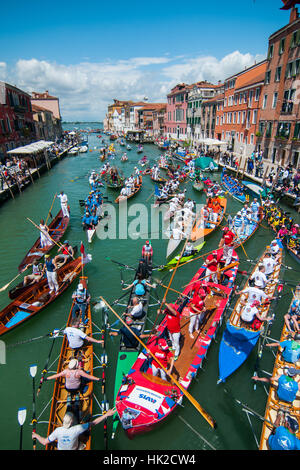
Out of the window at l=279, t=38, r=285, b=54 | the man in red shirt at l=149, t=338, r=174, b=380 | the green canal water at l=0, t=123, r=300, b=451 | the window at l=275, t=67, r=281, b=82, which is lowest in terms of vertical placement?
the green canal water at l=0, t=123, r=300, b=451

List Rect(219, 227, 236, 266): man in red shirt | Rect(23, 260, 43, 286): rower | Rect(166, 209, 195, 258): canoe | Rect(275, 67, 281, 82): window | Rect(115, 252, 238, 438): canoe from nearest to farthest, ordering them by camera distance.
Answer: Rect(115, 252, 238, 438): canoe, Rect(23, 260, 43, 286): rower, Rect(219, 227, 236, 266): man in red shirt, Rect(166, 209, 195, 258): canoe, Rect(275, 67, 281, 82): window

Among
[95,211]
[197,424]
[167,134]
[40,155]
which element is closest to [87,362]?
[197,424]

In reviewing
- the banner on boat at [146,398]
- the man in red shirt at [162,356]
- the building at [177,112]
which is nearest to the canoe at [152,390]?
the banner on boat at [146,398]

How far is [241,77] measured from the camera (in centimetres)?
3734

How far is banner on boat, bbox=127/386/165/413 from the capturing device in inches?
249

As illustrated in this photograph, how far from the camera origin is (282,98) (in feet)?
89.5

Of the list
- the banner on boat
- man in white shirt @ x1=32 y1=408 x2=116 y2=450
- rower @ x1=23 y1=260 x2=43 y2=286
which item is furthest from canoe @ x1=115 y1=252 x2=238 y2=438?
rower @ x1=23 y1=260 x2=43 y2=286

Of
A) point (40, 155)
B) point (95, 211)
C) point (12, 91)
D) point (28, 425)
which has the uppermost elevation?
point (12, 91)

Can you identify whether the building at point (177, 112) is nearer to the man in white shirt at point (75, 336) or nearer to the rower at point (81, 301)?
the rower at point (81, 301)

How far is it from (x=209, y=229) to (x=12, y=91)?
37.3 metres

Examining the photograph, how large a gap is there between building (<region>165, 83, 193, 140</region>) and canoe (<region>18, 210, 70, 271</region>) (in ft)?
163

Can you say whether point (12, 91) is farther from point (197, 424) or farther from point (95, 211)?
point (197, 424)

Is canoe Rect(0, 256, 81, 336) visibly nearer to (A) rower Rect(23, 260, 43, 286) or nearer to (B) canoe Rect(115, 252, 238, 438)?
(A) rower Rect(23, 260, 43, 286)

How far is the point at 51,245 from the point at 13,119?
101ft
